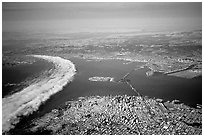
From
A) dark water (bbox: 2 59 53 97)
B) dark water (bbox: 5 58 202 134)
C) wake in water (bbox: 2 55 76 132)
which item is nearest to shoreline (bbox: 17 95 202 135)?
dark water (bbox: 5 58 202 134)

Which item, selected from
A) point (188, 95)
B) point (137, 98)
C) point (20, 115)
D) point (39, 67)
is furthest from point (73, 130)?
point (39, 67)

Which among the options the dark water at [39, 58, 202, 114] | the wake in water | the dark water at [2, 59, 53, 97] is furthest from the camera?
the dark water at [2, 59, 53, 97]

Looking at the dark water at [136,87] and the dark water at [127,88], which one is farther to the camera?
the dark water at [136,87]

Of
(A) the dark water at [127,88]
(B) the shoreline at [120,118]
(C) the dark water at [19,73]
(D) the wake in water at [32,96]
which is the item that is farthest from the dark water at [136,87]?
(C) the dark water at [19,73]

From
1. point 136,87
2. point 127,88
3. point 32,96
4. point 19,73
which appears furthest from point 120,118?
point 19,73

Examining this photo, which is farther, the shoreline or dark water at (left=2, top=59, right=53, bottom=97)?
dark water at (left=2, top=59, right=53, bottom=97)

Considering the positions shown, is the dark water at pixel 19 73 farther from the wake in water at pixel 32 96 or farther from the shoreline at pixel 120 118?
the shoreline at pixel 120 118

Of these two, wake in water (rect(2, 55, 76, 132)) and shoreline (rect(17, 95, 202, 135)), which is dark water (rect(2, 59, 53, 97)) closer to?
wake in water (rect(2, 55, 76, 132))
